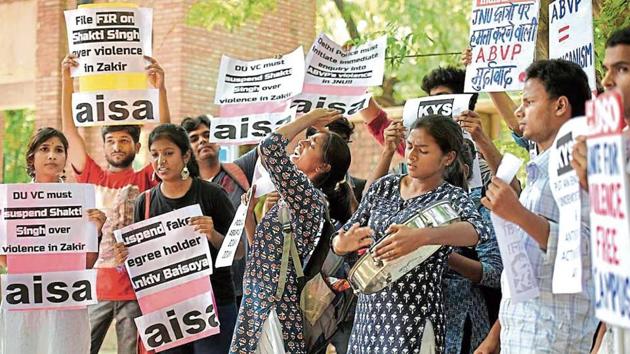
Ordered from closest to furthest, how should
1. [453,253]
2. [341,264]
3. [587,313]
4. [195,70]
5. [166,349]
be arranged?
[587,313], [453,253], [341,264], [166,349], [195,70]

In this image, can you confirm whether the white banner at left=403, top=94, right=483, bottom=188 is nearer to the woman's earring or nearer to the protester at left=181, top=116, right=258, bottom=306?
the woman's earring

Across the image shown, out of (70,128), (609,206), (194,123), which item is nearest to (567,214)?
(609,206)

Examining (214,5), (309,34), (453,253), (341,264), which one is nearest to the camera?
(453,253)

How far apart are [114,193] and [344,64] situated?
162cm

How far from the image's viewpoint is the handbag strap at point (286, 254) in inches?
227

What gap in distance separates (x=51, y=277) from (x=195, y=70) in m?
7.42

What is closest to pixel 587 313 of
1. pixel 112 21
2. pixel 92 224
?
pixel 92 224

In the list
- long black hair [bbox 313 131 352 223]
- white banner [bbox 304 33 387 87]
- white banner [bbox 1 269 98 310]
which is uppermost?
white banner [bbox 304 33 387 87]

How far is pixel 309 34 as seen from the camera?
15.8 m

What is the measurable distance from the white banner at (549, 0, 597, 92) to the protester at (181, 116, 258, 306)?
2.38 meters

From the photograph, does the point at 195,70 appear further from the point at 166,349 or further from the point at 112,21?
the point at 166,349

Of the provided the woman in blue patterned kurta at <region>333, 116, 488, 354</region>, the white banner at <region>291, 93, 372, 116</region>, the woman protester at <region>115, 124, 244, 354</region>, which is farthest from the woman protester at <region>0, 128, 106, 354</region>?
the woman in blue patterned kurta at <region>333, 116, 488, 354</region>

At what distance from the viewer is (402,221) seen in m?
5.00

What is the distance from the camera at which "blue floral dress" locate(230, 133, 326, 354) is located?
Result: 570 cm
